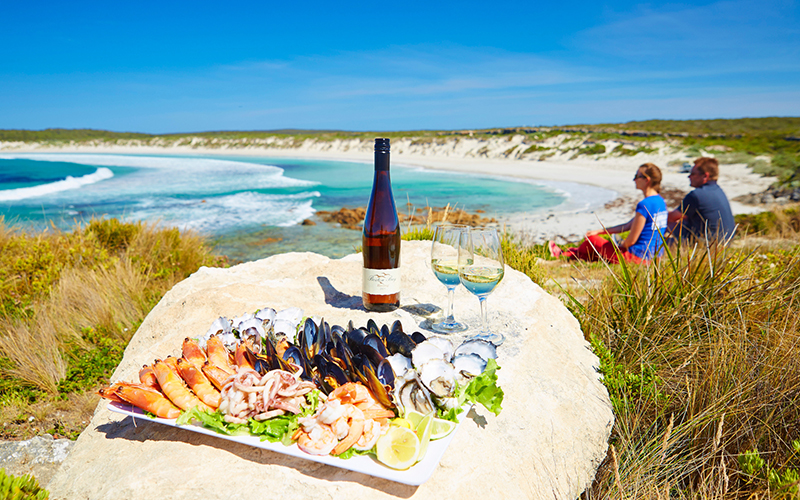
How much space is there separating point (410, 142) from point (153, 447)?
180ft

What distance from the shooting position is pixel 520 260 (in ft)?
13.5

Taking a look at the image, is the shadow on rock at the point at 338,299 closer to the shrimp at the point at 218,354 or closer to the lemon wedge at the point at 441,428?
the shrimp at the point at 218,354

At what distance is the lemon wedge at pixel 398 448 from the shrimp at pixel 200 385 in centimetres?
60

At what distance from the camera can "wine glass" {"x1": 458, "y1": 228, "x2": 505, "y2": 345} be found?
7.06ft

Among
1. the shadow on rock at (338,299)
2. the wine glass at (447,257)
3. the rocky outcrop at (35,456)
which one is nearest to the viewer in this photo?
the wine glass at (447,257)

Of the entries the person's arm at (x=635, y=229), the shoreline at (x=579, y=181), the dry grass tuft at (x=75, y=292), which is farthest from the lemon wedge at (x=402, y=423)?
the person's arm at (x=635, y=229)

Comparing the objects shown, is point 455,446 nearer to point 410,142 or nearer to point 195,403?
point 195,403

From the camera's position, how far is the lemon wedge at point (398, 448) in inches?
54.4

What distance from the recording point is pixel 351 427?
1447 mm

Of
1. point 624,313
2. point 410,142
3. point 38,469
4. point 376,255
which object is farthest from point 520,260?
point 410,142

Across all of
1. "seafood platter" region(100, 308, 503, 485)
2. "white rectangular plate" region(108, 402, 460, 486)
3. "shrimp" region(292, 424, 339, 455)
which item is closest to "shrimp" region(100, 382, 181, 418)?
"seafood platter" region(100, 308, 503, 485)

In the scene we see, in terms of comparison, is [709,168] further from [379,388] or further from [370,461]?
[370,461]

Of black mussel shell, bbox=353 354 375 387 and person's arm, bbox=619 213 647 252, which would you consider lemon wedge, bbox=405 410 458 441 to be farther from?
person's arm, bbox=619 213 647 252

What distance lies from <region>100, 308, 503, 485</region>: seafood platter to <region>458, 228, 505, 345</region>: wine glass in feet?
1.25
